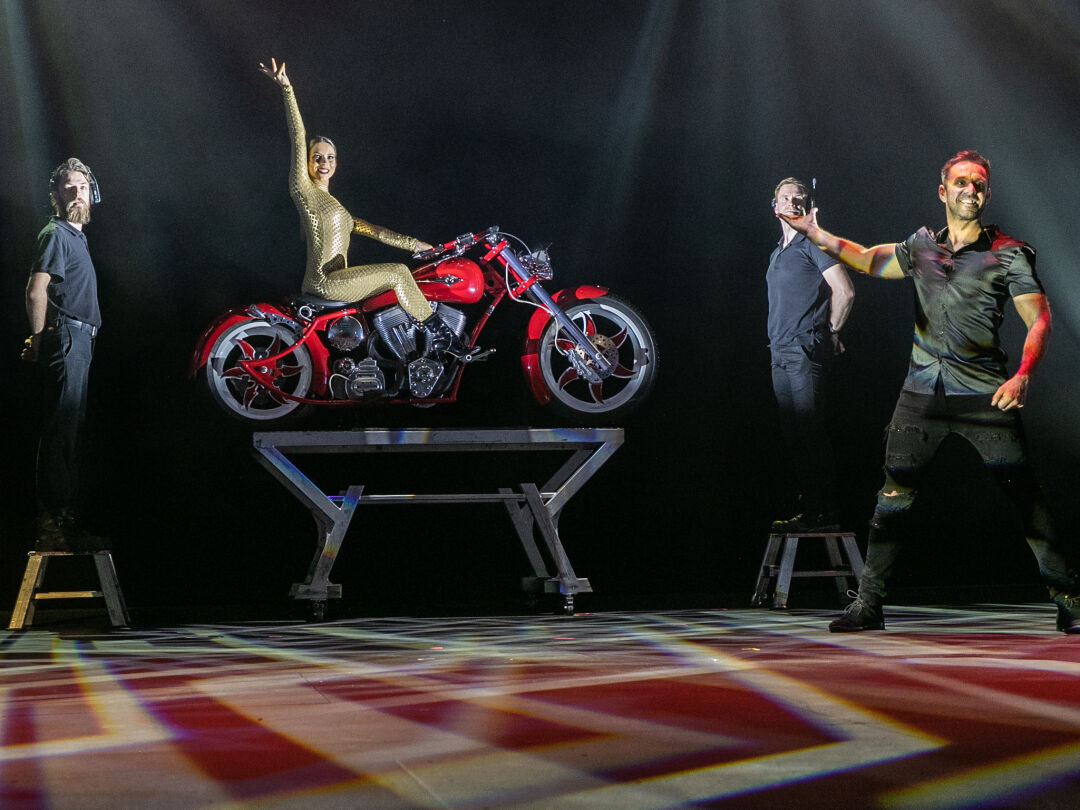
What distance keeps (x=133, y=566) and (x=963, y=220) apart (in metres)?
3.61

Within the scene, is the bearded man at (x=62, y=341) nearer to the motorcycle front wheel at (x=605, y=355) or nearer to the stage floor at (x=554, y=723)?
the stage floor at (x=554, y=723)

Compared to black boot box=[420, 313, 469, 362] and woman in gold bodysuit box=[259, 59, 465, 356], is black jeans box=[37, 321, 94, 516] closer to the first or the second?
woman in gold bodysuit box=[259, 59, 465, 356]

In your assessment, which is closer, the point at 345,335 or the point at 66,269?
the point at 66,269

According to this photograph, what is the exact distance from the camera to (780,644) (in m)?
3.84

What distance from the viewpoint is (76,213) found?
5172 mm

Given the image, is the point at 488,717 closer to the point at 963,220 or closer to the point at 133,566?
the point at 963,220

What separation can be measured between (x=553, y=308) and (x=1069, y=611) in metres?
2.48

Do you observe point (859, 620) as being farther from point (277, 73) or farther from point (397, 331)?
point (277, 73)

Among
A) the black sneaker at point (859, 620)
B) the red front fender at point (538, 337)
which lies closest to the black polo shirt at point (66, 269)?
the red front fender at point (538, 337)

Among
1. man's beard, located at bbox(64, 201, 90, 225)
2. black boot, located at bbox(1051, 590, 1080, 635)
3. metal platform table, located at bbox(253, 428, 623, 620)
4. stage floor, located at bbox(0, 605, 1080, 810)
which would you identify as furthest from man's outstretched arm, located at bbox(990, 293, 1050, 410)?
man's beard, located at bbox(64, 201, 90, 225)

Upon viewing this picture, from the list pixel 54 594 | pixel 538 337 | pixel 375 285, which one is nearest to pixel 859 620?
pixel 538 337

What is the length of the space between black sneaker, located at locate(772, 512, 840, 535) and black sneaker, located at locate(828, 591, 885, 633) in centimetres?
118

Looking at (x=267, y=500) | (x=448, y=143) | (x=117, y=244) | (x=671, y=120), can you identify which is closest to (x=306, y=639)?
(x=267, y=500)

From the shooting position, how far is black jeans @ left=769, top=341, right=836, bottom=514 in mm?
5492
